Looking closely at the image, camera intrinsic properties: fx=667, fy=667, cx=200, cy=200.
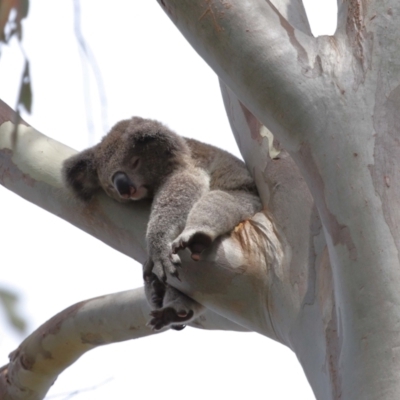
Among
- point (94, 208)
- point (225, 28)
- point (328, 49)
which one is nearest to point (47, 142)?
point (94, 208)

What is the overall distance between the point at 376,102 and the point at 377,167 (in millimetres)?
224

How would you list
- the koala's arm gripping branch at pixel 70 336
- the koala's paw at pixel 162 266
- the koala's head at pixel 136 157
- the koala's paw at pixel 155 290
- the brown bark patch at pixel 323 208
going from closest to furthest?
the brown bark patch at pixel 323 208 → the koala's paw at pixel 162 266 → the koala's paw at pixel 155 290 → the koala's head at pixel 136 157 → the koala's arm gripping branch at pixel 70 336

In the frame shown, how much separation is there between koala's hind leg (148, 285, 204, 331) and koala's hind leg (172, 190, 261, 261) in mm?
386

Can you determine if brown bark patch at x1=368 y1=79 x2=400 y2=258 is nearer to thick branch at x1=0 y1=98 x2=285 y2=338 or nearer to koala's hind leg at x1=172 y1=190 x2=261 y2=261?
thick branch at x1=0 y1=98 x2=285 y2=338

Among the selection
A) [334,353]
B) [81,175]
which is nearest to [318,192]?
[334,353]

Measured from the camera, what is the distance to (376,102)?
1.98 m

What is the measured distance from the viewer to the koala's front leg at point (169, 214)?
2.80 metres

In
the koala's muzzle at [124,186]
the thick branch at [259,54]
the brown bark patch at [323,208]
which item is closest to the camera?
the brown bark patch at [323,208]

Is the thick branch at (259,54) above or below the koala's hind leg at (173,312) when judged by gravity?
above

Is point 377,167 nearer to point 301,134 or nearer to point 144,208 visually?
point 301,134

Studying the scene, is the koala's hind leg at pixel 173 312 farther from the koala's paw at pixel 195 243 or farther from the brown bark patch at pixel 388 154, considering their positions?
the brown bark patch at pixel 388 154

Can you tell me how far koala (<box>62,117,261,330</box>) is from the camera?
2.70 metres

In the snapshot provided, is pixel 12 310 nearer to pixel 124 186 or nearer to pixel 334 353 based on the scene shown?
pixel 334 353

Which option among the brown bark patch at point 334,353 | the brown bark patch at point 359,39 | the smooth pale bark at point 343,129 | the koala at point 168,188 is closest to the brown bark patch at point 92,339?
the koala at point 168,188
